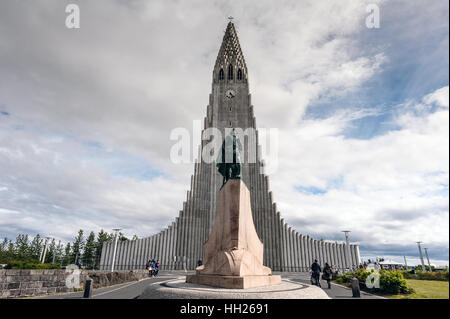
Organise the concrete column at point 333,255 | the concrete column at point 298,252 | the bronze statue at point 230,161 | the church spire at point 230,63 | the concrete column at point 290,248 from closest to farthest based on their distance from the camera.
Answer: the bronze statue at point 230,161 < the concrete column at point 290,248 < the concrete column at point 298,252 < the concrete column at point 333,255 < the church spire at point 230,63

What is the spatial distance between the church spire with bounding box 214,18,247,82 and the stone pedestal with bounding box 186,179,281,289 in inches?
1216

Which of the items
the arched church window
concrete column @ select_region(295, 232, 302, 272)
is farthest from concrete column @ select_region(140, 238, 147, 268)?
the arched church window

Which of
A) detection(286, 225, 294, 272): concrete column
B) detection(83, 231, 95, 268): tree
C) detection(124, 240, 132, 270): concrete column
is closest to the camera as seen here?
detection(286, 225, 294, 272): concrete column

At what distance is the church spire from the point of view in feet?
118

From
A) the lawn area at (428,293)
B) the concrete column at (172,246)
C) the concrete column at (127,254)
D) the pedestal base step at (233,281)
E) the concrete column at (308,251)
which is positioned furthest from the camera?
the concrete column at (308,251)

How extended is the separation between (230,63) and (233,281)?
118ft

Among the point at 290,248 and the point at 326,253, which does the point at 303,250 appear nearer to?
the point at 290,248

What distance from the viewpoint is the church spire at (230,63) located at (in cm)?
3593

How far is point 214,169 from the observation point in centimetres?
2980

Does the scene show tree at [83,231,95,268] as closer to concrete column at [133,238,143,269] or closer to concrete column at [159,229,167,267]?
concrete column at [133,238,143,269]

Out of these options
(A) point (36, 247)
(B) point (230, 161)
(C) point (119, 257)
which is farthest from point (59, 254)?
(B) point (230, 161)

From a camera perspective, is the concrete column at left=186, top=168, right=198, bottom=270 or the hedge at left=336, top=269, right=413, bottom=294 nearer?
the hedge at left=336, top=269, right=413, bottom=294

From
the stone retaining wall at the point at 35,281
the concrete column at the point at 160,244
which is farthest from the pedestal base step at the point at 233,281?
the concrete column at the point at 160,244

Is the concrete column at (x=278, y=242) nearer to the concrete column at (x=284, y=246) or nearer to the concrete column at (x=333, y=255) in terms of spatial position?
the concrete column at (x=284, y=246)
